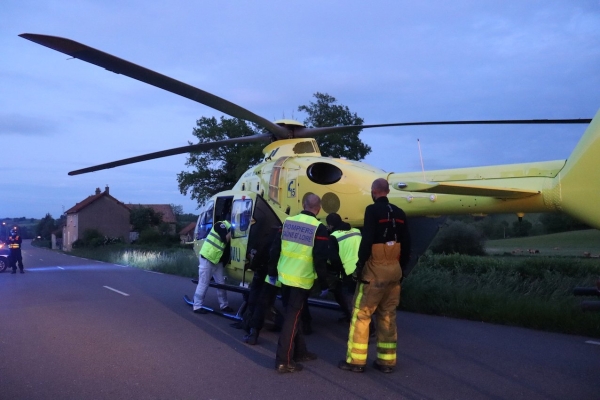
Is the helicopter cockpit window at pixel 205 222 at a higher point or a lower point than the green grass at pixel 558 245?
higher

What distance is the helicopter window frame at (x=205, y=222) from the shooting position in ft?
35.4

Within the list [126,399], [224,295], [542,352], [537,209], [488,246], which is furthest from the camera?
[488,246]

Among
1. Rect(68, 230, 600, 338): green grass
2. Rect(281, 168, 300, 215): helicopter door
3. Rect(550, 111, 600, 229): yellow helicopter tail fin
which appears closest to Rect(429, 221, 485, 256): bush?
Rect(68, 230, 600, 338): green grass

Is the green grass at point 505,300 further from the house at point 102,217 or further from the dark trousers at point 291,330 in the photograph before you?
the house at point 102,217

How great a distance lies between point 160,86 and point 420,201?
388 cm

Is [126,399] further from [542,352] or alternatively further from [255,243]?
[542,352]

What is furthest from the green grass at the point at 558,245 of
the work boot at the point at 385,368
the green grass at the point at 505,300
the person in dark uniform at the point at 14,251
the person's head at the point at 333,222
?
the person in dark uniform at the point at 14,251

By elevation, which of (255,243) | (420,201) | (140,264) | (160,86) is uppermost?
(160,86)

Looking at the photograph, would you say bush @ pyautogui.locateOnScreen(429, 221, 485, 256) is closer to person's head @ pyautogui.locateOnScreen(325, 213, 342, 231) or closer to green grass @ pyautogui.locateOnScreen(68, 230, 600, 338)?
green grass @ pyautogui.locateOnScreen(68, 230, 600, 338)

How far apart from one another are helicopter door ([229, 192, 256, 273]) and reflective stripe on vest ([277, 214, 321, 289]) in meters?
2.76

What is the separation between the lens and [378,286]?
5797 millimetres

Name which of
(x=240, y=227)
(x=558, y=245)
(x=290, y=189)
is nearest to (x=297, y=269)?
(x=290, y=189)

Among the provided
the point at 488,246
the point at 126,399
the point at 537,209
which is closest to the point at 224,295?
the point at 126,399

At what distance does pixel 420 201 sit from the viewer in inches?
288
